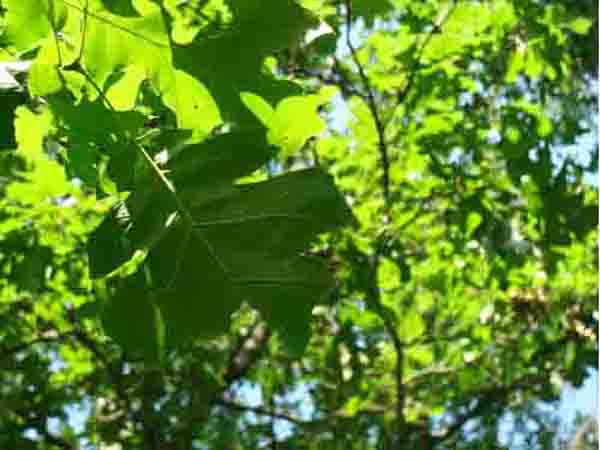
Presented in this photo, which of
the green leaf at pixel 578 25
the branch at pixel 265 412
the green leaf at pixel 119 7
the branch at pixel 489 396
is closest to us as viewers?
the green leaf at pixel 119 7

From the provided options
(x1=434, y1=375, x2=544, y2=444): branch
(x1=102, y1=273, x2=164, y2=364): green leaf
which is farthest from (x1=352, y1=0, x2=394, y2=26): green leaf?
(x1=434, y1=375, x2=544, y2=444): branch

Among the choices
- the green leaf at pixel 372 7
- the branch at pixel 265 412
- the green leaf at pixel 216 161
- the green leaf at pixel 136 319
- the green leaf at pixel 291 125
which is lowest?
Result: the green leaf at pixel 136 319

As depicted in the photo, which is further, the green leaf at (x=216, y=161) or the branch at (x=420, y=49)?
the branch at (x=420, y=49)

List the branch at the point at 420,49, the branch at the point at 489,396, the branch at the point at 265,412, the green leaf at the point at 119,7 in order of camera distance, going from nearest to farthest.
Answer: the green leaf at the point at 119,7
the branch at the point at 420,49
the branch at the point at 265,412
the branch at the point at 489,396

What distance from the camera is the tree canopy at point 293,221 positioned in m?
1.23

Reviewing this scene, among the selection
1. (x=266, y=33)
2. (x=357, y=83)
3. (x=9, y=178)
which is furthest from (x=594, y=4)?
(x=266, y=33)

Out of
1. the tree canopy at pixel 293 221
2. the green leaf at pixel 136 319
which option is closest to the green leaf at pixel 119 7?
the tree canopy at pixel 293 221

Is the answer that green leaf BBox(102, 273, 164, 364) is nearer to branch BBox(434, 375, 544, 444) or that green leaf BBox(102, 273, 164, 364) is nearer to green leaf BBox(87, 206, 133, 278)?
green leaf BBox(87, 206, 133, 278)

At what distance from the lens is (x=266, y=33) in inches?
48.9

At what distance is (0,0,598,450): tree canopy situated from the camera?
123 centimetres

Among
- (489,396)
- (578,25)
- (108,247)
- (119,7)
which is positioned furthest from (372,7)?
(489,396)

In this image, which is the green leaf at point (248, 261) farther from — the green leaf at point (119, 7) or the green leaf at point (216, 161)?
the green leaf at point (119, 7)

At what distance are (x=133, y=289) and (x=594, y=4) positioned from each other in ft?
11.2

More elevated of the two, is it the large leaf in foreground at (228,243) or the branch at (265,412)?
the branch at (265,412)
